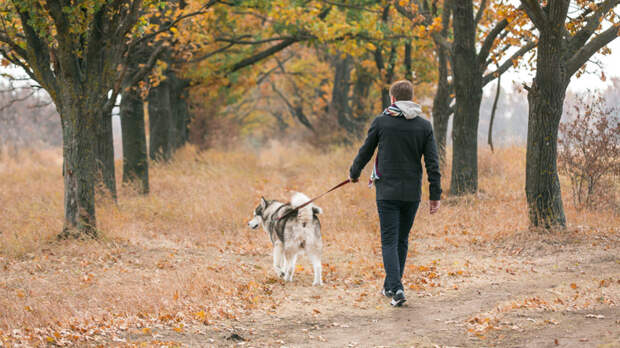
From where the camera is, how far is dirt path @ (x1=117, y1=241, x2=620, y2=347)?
16.4ft

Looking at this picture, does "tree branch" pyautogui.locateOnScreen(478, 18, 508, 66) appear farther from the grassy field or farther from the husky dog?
the husky dog

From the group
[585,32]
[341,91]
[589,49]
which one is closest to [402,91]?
[589,49]

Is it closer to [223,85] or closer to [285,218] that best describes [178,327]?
[285,218]

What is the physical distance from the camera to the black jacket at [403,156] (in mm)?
5973

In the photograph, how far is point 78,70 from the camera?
9.91 metres

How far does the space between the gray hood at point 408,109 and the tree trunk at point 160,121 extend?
44.6ft

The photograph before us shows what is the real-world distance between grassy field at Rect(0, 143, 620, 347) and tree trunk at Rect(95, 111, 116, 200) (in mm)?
645

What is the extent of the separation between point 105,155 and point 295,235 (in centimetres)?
803

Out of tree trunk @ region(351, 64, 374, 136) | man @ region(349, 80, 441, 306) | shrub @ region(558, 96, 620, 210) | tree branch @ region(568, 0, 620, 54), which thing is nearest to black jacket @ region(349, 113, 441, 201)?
man @ region(349, 80, 441, 306)

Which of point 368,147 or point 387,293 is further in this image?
point 387,293

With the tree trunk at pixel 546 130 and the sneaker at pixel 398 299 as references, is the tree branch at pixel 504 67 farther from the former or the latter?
the sneaker at pixel 398 299

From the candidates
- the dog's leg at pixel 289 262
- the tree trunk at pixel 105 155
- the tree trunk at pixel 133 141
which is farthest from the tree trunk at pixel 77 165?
the tree trunk at pixel 133 141

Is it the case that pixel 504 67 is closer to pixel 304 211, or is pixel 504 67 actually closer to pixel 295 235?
pixel 304 211

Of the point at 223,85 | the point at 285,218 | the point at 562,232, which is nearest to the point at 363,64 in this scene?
the point at 223,85
